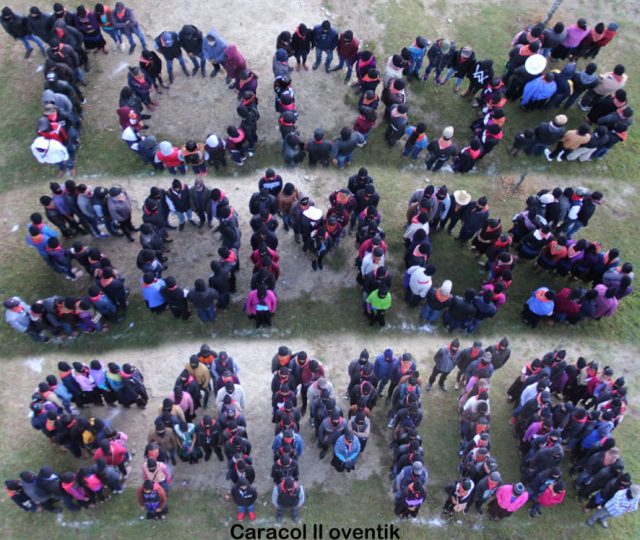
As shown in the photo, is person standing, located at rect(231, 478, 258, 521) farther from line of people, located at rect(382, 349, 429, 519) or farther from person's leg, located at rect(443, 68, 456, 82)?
person's leg, located at rect(443, 68, 456, 82)

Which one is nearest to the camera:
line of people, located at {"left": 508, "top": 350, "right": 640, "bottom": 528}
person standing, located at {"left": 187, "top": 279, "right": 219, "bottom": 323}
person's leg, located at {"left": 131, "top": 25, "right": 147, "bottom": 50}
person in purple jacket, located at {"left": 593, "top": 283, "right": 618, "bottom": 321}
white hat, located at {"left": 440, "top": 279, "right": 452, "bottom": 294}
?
line of people, located at {"left": 508, "top": 350, "right": 640, "bottom": 528}

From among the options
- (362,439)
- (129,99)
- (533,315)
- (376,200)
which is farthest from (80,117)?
(533,315)

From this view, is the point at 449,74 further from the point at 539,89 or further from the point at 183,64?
the point at 183,64

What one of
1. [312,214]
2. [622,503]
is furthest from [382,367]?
[622,503]

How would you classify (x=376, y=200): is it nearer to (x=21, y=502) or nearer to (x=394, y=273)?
(x=394, y=273)

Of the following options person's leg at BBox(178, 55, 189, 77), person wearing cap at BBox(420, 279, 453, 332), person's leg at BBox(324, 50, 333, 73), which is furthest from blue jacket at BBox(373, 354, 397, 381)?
person's leg at BBox(178, 55, 189, 77)
